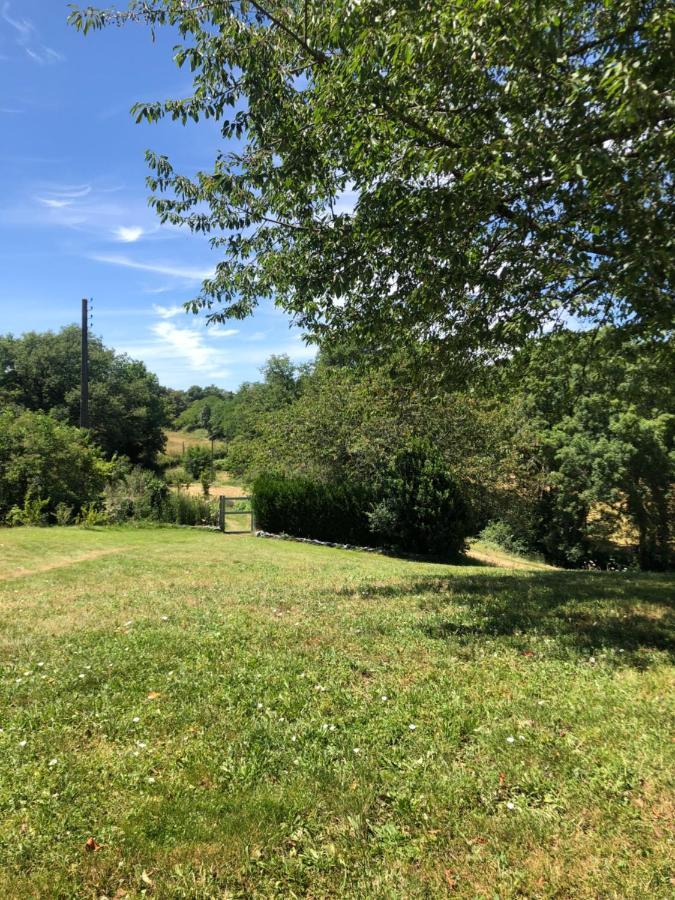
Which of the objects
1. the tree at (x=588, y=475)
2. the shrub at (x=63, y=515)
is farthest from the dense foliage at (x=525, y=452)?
the shrub at (x=63, y=515)

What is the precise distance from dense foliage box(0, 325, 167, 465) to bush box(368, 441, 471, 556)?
30.1m

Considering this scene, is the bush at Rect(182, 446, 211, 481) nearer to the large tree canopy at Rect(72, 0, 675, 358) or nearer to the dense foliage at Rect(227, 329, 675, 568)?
the dense foliage at Rect(227, 329, 675, 568)

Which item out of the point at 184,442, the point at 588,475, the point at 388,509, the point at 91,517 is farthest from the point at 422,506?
the point at 184,442

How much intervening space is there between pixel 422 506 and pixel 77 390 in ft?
114

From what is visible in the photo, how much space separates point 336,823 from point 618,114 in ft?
15.4

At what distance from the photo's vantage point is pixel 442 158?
5062 mm

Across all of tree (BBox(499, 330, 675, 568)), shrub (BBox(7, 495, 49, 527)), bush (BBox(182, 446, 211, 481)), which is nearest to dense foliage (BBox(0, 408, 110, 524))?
shrub (BBox(7, 495, 49, 527))

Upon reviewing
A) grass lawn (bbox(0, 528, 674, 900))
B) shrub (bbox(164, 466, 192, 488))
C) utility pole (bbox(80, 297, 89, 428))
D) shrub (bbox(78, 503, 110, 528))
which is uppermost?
utility pole (bbox(80, 297, 89, 428))

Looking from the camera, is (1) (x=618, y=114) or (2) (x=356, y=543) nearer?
(1) (x=618, y=114)

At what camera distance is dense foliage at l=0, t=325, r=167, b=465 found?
133ft

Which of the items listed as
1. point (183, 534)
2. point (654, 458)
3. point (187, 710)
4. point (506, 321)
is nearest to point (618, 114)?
point (506, 321)

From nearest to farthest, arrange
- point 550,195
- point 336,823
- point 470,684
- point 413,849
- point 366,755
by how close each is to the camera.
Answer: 1. point 413,849
2. point 336,823
3. point 366,755
4. point 470,684
5. point 550,195

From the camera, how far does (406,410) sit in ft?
64.7

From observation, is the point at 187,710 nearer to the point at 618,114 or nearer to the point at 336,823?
the point at 336,823
